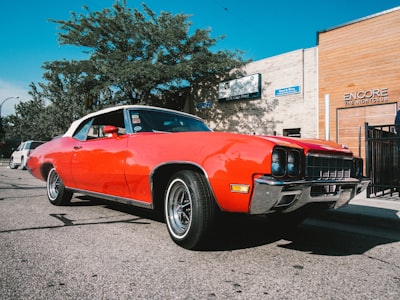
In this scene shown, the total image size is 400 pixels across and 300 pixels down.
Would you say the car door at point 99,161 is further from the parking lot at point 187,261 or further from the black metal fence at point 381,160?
the black metal fence at point 381,160

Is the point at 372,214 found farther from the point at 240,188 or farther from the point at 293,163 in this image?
the point at 240,188

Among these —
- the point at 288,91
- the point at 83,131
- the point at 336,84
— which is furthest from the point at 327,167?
the point at 288,91

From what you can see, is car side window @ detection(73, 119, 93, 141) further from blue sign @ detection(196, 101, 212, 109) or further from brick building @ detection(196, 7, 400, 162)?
blue sign @ detection(196, 101, 212, 109)

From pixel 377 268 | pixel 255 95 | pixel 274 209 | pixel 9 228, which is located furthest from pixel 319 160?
pixel 255 95

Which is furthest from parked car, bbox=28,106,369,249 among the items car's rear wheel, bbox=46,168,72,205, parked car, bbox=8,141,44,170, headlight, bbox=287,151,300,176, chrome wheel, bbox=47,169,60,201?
parked car, bbox=8,141,44,170

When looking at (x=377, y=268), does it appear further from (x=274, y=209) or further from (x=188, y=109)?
(x=188, y=109)

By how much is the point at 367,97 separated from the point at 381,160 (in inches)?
301

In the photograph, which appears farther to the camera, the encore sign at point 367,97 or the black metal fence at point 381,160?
the encore sign at point 367,97

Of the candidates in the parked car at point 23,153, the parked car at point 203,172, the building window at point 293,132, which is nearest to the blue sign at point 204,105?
the building window at point 293,132

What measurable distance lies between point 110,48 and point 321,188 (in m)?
19.4

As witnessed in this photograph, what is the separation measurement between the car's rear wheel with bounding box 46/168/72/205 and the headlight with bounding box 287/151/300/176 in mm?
3725

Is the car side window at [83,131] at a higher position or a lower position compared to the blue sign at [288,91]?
lower

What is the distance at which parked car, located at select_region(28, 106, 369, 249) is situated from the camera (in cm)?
262

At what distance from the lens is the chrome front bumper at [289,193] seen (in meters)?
2.51
